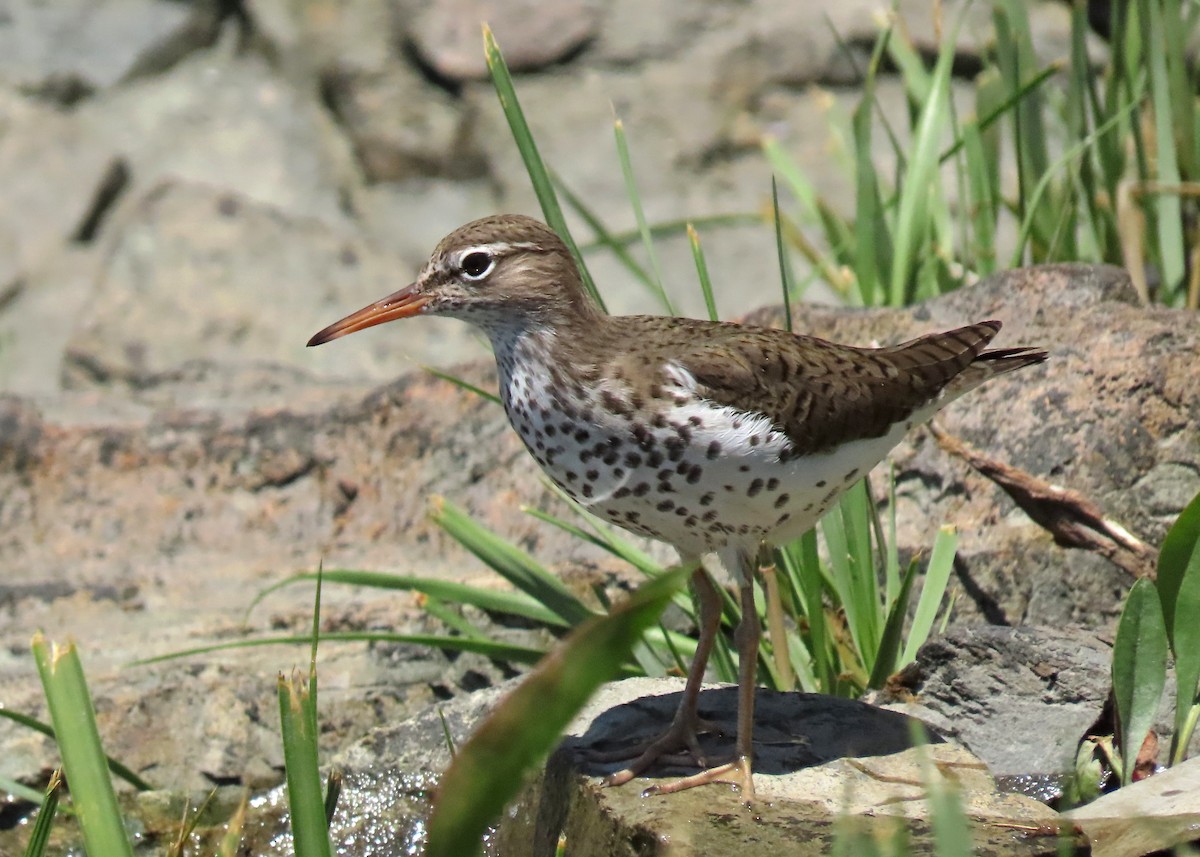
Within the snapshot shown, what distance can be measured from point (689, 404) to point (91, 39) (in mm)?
6101

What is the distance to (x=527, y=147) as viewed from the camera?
15.9ft

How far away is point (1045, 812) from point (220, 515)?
11.6ft

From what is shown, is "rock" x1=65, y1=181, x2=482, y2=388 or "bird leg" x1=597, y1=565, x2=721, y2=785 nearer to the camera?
"bird leg" x1=597, y1=565, x2=721, y2=785

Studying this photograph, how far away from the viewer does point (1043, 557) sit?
194 inches

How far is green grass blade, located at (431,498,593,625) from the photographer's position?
4805 millimetres

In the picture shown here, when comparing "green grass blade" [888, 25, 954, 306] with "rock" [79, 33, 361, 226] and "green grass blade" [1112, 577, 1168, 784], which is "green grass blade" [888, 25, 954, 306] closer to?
"green grass blade" [1112, 577, 1168, 784]

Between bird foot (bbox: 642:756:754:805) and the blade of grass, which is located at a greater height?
the blade of grass

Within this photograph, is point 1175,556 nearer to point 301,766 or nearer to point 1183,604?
point 1183,604

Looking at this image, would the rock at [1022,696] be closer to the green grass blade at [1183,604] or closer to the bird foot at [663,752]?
the green grass blade at [1183,604]

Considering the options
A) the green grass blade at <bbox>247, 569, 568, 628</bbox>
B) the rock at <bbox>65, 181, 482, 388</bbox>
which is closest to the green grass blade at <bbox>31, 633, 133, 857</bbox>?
the green grass blade at <bbox>247, 569, 568, 628</bbox>

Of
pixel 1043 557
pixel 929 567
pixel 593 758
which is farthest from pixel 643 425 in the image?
pixel 1043 557

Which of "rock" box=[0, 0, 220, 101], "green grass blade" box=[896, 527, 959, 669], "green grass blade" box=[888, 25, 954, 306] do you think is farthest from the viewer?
"rock" box=[0, 0, 220, 101]

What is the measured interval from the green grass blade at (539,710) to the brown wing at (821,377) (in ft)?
5.79

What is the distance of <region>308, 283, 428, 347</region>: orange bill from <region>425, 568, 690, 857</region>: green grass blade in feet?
7.32
